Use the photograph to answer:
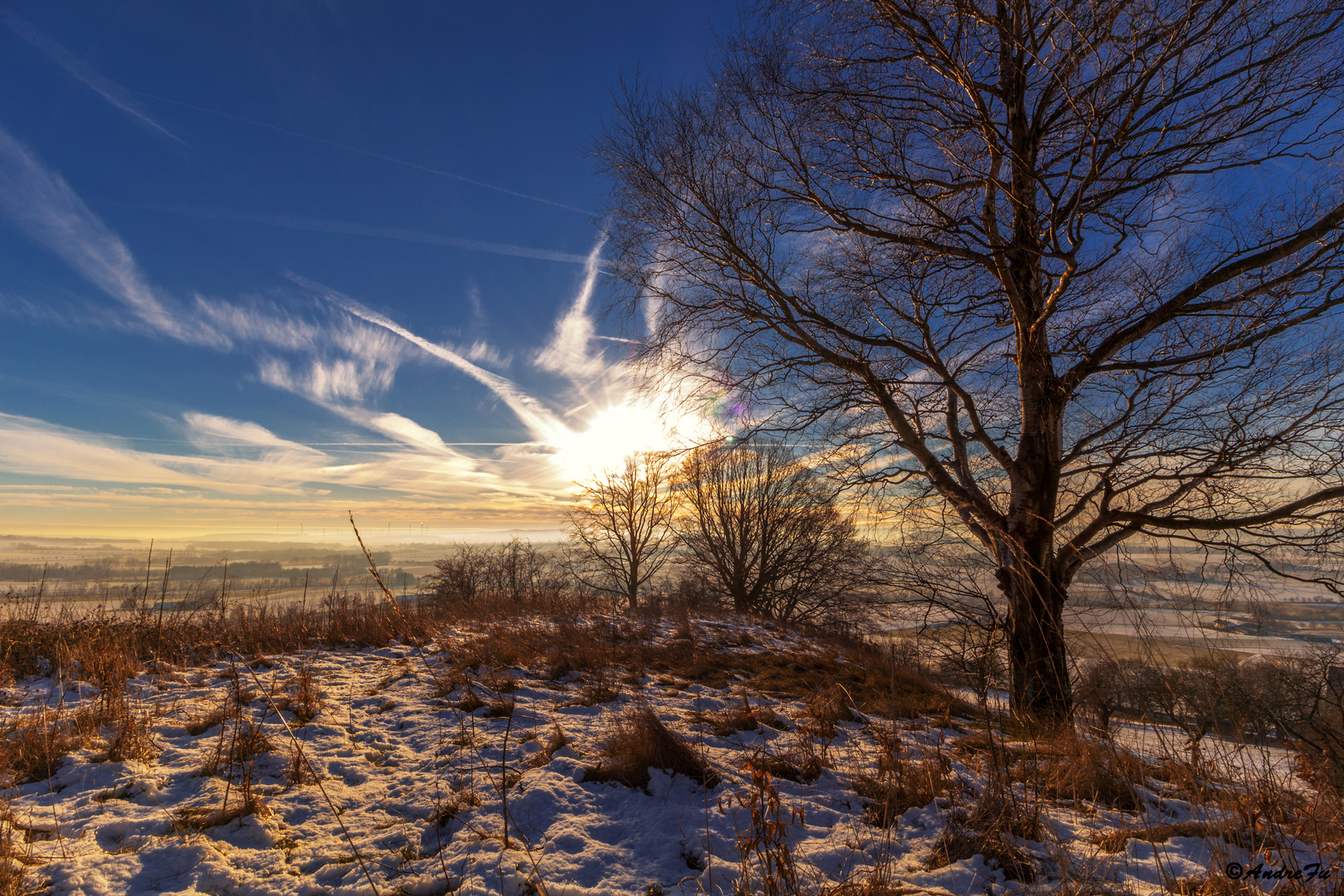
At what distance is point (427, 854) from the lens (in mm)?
2623

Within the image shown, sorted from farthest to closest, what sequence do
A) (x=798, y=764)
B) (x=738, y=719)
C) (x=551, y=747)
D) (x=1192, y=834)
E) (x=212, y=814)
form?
(x=738, y=719), (x=551, y=747), (x=798, y=764), (x=212, y=814), (x=1192, y=834)

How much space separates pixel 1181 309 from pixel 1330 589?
3073 mm

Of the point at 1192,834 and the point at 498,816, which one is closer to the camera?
the point at 1192,834

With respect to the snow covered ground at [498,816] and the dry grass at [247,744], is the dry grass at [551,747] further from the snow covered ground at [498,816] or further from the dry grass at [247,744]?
the dry grass at [247,744]

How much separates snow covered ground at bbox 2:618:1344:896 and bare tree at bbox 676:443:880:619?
1501 centimetres

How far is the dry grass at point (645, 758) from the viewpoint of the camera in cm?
340

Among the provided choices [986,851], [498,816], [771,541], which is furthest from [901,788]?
[771,541]

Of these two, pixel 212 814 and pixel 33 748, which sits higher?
pixel 33 748

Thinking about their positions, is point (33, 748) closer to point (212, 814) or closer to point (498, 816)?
point (212, 814)

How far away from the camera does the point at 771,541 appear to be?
2034cm

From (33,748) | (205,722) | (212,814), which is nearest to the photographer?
(212,814)

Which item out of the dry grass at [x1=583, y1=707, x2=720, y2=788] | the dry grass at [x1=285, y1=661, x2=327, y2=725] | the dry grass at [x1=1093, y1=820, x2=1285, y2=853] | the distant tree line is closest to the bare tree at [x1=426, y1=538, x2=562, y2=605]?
the distant tree line

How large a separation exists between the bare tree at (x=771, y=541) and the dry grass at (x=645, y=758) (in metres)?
15.3

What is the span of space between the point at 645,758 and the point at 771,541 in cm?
1741
